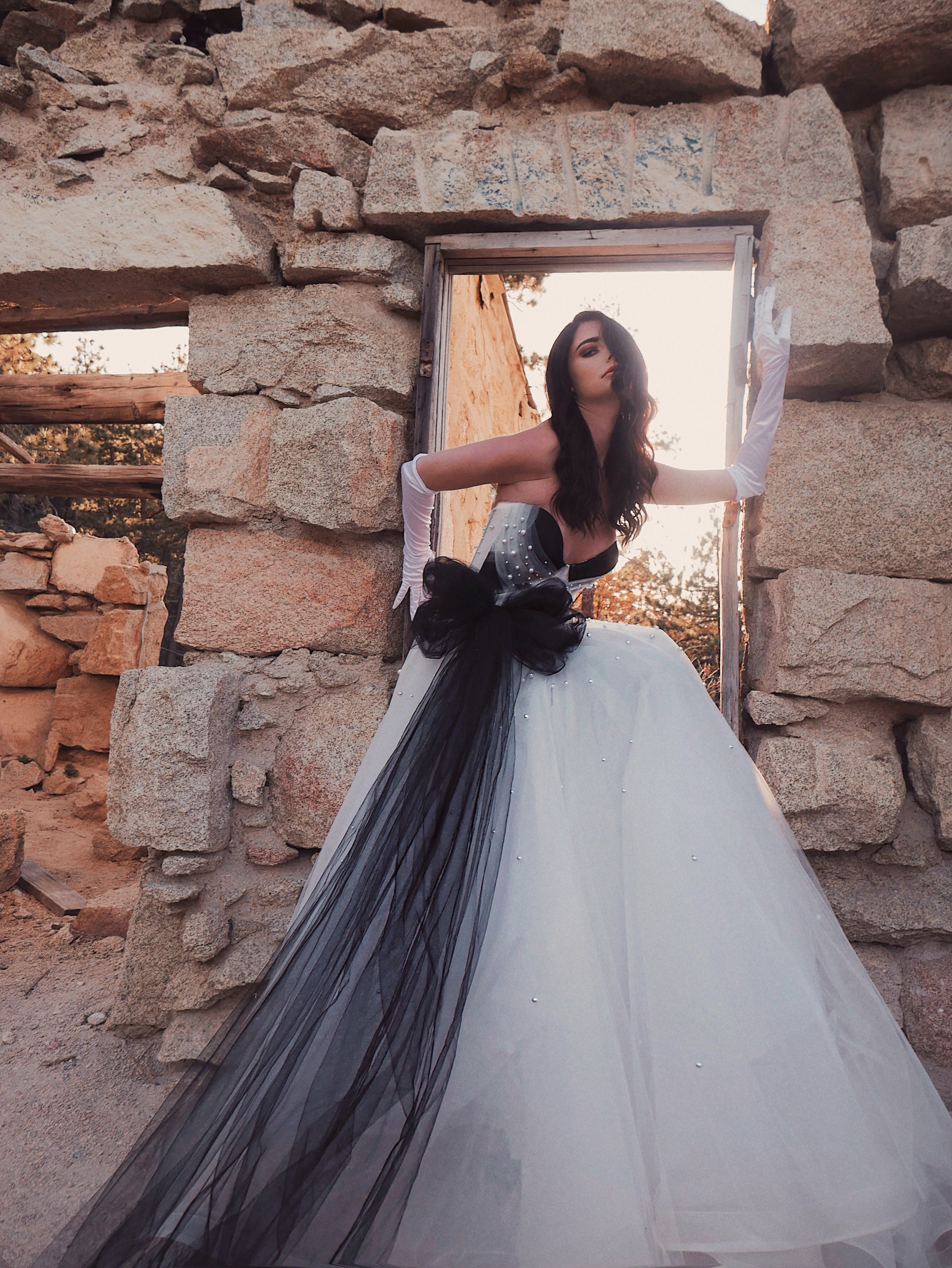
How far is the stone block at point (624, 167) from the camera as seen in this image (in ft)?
7.89

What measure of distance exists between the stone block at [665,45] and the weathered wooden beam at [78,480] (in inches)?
145

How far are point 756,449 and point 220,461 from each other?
1.65 metres

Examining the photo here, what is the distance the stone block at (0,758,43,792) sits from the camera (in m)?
6.16

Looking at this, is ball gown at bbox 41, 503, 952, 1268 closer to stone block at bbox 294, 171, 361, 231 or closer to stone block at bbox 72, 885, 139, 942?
stone block at bbox 294, 171, 361, 231

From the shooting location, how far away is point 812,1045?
4.27ft

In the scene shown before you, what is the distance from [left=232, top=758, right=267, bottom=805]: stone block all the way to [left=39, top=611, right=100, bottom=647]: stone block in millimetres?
4843

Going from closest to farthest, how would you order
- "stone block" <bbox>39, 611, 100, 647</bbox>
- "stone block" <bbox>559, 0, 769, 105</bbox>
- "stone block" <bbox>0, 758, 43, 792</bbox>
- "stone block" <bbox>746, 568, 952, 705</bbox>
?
"stone block" <bbox>746, 568, 952, 705</bbox> < "stone block" <bbox>559, 0, 769, 105</bbox> < "stone block" <bbox>0, 758, 43, 792</bbox> < "stone block" <bbox>39, 611, 100, 647</bbox>

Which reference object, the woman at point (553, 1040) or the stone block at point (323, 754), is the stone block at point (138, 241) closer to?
the stone block at point (323, 754)

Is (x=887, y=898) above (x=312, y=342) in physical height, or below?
below

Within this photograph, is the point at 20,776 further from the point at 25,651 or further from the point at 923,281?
the point at 923,281

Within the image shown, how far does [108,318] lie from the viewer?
4.24m

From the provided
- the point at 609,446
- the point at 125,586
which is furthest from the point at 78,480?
the point at 609,446

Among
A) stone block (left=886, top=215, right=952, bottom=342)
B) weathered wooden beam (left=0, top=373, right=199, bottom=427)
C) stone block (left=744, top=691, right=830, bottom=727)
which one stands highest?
weathered wooden beam (left=0, top=373, right=199, bottom=427)

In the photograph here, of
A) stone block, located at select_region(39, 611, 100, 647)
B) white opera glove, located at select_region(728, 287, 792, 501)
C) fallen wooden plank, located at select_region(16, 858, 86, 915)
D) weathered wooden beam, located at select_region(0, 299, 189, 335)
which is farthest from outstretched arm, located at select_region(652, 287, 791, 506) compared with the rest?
stone block, located at select_region(39, 611, 100, 647)
